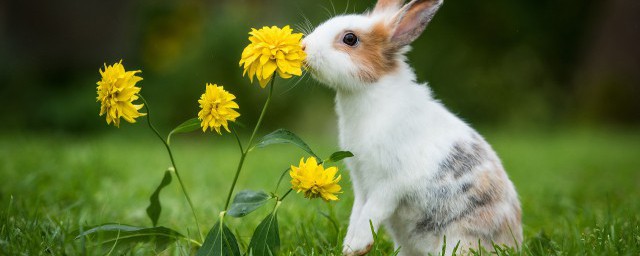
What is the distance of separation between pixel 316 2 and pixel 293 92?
1979 mm

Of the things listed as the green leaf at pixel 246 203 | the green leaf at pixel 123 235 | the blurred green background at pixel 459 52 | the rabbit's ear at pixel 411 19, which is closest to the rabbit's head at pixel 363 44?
the rabbit's ear at pixel 411 19

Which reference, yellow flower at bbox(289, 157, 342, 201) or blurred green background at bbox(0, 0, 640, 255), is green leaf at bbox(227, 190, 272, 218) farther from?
blurred green background at bbox(0, 0, 640, 255)

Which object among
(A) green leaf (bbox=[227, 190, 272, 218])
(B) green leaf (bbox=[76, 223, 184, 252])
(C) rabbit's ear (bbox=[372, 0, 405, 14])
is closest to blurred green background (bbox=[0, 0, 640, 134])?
(C) rabbit's ear (bbox=[372, 0, 405, 14])

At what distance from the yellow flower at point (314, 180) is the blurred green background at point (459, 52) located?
7.47 meters

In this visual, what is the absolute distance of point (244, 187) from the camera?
4.46 m

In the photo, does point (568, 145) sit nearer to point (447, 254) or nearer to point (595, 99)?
point (595, 99)

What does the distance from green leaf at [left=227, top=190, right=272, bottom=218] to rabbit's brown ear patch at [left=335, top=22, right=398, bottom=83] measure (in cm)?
60

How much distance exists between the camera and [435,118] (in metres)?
2.54

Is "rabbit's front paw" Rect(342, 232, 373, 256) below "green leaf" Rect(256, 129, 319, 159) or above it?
below

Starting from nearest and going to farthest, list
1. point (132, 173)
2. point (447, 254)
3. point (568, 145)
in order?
point (447, 254), point (132, 173), point (568, 145)

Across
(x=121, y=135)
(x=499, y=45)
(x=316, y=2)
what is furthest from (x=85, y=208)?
(x=499, y=45)

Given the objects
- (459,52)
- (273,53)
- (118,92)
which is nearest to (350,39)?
(273,53)

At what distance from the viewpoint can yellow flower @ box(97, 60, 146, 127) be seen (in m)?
2.12

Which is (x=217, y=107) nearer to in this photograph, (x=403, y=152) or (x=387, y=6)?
(x=403, y=152)
